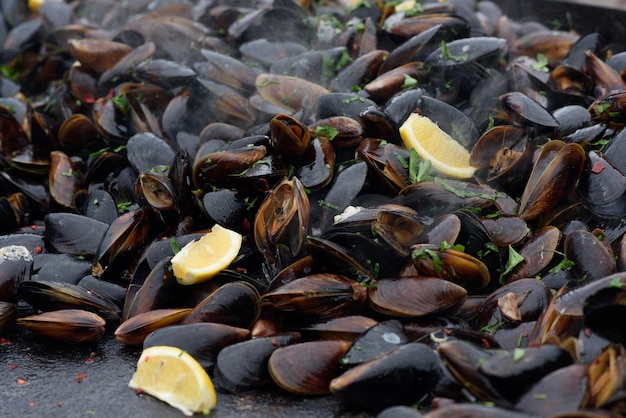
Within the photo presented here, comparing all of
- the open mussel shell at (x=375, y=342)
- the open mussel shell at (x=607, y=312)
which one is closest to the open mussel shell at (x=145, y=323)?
the open mussel shell at (x=375, y=342)

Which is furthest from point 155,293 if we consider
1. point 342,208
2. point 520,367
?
point 520,367

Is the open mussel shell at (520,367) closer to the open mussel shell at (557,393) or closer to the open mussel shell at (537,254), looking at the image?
the open mussel shell at (557,393)

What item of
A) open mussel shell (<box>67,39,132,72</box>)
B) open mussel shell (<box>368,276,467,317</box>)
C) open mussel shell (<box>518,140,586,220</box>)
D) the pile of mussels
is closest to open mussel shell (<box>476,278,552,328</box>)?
the pile of mussels

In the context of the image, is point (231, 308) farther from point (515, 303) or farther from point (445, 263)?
point (515, 303)

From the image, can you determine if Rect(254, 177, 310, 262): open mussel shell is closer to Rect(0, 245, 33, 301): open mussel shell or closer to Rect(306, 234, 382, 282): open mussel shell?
Rect(306, 234, 382, 282): open mussel shell

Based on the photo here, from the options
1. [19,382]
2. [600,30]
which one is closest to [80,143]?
[19,382]

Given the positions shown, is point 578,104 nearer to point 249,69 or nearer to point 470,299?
point 470,299
